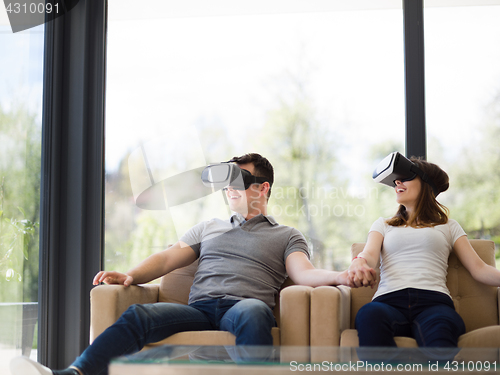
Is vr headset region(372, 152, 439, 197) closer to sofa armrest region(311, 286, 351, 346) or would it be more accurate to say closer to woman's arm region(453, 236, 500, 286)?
woman's arm region(453, 236, 500, 286)

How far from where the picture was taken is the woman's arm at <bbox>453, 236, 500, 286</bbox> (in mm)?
1890

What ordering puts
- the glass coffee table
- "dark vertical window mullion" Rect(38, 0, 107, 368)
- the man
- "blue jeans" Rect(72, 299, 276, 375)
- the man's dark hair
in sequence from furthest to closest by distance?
"dark vertical window mullion" Rect(38, 0, 107, 368) < the man's dark hair < the man < "blue jeans" Rect(72, 299, 276, 375) < the glass coffee table

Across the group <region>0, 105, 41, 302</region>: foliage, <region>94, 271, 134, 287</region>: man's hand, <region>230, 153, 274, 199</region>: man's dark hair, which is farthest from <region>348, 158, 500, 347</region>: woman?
<region>0, 105, 41, 302</region>: foliage

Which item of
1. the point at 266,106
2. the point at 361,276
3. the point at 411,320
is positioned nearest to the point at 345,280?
the point at 361,276

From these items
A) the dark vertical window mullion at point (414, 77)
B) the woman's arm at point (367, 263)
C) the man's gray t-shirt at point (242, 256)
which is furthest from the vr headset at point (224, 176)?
the dark vertical window mullion at point (414, 77)

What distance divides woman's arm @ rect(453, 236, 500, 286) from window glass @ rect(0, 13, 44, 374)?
1989 mm

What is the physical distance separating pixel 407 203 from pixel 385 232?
0.59 ft

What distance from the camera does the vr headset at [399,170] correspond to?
Result: 2.08 meters

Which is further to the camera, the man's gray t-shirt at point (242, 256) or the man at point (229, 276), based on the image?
the man's gray t-shirt at point (242, 256)

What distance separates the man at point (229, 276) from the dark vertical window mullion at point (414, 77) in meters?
0.89

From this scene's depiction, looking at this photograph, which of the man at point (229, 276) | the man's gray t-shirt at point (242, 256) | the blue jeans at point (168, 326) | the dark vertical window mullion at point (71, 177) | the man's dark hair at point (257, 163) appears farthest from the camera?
the dark vertical window mullion at point (71, 177)

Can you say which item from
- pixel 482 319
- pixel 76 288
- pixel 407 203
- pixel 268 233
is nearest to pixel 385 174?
pixel 407 203

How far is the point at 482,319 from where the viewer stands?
196 cm

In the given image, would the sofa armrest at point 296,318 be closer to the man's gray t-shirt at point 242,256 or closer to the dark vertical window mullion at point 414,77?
the man's gray t-shirt at point 242,256
